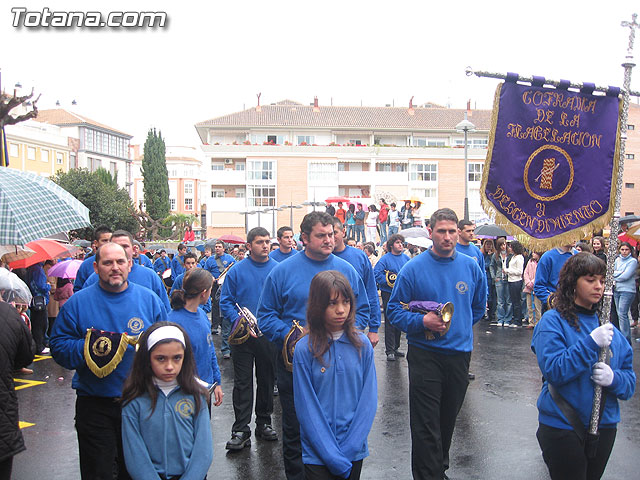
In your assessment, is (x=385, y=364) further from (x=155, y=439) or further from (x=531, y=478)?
(x=155, y=439)

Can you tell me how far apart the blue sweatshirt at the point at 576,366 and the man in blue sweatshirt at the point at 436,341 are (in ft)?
3.80

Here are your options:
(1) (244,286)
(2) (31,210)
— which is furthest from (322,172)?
(2) (31,210)

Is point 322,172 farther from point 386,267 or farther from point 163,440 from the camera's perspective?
point 163,440

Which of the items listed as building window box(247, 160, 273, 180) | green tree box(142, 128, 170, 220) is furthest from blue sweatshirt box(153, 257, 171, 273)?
green tree box(142, 128, 170, 220)

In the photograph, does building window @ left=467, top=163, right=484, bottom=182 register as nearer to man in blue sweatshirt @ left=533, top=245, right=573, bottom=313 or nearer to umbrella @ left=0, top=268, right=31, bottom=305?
man in blue sweatshirt @ left=533, top=245, right=573, bottom=313

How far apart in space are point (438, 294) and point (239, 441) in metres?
2.53

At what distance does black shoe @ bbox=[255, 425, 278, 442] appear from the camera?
646 cm

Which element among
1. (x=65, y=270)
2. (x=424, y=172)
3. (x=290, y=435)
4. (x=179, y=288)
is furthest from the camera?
(x=424, y=172)

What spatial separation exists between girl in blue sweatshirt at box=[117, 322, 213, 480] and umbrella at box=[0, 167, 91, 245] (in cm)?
164

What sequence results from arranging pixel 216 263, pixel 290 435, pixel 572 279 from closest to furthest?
pixel 572 279 < pixel 290 435 < pixel 216 263

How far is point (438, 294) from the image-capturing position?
16.8ft

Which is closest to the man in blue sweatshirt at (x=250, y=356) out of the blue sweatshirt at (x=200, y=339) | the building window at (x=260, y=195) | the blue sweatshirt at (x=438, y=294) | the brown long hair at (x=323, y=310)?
the blue sweatshirt at (x=200, y=339)

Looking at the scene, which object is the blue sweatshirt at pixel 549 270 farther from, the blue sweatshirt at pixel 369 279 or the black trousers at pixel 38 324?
the black trousers at pixel 38 324

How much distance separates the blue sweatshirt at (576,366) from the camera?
3596 mm
